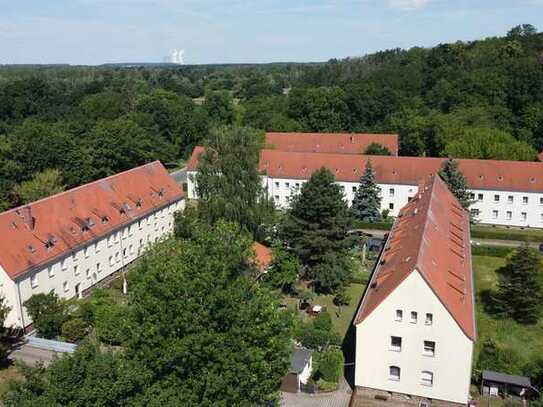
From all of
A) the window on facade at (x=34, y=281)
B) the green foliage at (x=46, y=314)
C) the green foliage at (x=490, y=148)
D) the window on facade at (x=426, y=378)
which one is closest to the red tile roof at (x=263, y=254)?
the green foliage at (x=46, y=314)

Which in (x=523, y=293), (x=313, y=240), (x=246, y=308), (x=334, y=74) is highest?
(x=334, y=74)

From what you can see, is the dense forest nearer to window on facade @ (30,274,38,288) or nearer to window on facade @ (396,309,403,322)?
window on facade @ (30,274,38,288)

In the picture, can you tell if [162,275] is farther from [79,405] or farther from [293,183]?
[293,183]

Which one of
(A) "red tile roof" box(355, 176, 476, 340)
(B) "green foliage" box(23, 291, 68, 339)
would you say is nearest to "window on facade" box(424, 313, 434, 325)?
(A) "red tile roof" box(355, 176, 476, 340)

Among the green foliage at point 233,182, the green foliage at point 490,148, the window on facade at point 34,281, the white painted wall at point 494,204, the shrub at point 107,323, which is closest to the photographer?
the shrub at point 107,323

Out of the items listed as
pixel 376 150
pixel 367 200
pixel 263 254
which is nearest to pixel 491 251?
pixel 367 200

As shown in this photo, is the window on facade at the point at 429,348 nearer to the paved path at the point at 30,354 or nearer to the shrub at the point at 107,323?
the shrub at the point at 107,323

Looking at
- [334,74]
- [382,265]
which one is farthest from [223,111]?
[382,265]
